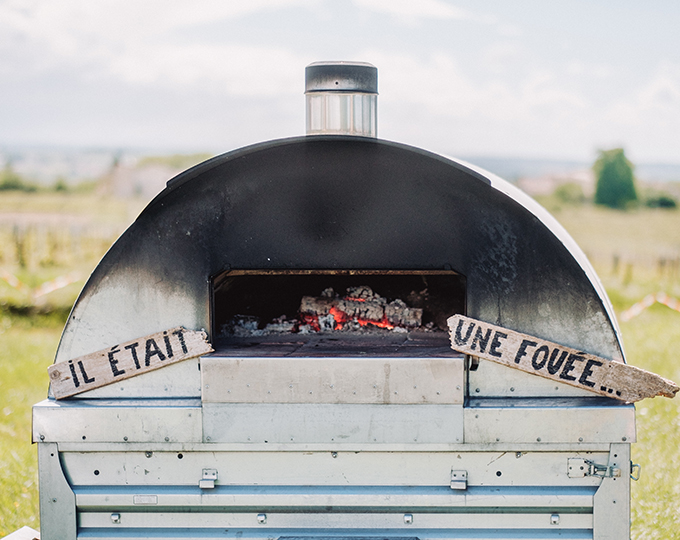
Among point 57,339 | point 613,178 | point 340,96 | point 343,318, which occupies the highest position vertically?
point 613,178

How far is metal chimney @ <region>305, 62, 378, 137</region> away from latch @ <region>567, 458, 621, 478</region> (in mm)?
1793

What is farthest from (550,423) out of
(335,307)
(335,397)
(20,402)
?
(20,402)

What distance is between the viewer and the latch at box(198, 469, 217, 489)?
3051 millimetres

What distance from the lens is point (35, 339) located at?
27.9ft

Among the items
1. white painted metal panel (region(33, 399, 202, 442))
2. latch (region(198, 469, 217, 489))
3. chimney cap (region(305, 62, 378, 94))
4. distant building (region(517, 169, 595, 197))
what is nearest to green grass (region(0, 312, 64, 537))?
white painted metal panel (region(33, 399, 202, 442))

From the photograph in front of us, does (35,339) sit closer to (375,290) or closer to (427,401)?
(375,290)

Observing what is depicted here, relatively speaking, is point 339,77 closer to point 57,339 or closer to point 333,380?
point 333,380

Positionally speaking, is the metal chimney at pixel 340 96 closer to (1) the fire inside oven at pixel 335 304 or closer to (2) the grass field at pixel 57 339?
(1) the fire inside oven at pixel 335 304

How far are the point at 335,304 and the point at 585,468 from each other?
148 cm

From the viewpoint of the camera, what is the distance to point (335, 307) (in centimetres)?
379

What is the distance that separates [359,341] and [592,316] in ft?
3.54

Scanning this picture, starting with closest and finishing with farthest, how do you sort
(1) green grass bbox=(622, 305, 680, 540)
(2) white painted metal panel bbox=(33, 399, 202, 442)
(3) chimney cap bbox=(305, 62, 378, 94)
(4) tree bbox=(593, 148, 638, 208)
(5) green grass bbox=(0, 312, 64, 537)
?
(2) white painted metal panel bbox=(33, 399, 202, 442) → (3) chimney cap bbox=(305, 62, 378, 94) → (1) green grass bbox=(622, 305, 680, 540) → (5) green grass bbox=(0, 312, 64, 537) → (4) tree bbox=(593, 148, 638, 208)

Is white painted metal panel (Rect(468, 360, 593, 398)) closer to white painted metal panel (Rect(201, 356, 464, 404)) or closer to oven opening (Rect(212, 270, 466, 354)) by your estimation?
white painted metal panel (Rect(201, 356, 464, 404))

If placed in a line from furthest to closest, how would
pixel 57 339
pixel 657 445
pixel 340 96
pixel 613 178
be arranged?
pixel 613 178, pixel 57 339, pixel 657 445, pixel 340 96
